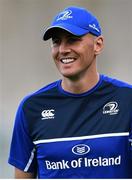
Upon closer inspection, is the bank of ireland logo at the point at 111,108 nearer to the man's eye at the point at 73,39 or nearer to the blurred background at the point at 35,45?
the man's eye at the point at 73,39

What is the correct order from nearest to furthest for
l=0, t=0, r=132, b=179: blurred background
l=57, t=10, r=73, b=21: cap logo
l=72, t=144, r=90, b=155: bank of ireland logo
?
1. l=72, t=144, r=90, b=155: bank of ireland logo
2. l=57, t=10, r=73, b=21: cap logo
3. l=0, t=0, r=132, b=179: blurred background

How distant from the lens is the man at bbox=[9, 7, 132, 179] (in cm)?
217

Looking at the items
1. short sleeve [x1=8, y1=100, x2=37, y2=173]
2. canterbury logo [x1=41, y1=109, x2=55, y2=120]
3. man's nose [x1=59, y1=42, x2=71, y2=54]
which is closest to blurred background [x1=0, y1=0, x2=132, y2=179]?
short sleeve [x1=8, y1=100, x2=37, y2=173]

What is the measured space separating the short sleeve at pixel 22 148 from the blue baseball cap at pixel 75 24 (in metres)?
0.36

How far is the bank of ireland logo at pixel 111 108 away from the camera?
224cm

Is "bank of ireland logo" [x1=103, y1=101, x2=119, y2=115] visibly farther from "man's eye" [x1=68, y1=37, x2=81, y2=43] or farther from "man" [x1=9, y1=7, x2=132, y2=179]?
"man's eye" [x1=68, y1=37, x2=81, y2=43]

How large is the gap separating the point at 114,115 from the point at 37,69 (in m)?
1.72

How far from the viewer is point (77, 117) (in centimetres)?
227

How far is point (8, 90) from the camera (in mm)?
3881

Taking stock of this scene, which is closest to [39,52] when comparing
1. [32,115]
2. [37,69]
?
[37,69]

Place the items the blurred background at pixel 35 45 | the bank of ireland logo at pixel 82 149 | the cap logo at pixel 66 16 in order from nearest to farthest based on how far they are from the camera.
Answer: the bank of ireland logo at pixel 82 149
the cap logo at pixel 66 16
the blurred background at pixel 35 45

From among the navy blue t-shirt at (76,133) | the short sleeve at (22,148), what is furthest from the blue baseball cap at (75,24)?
the short sleeve at (22,148)

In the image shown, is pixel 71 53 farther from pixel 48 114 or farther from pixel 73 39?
pixel 48 114

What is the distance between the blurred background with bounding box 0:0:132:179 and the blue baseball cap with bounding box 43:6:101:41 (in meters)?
1.51
